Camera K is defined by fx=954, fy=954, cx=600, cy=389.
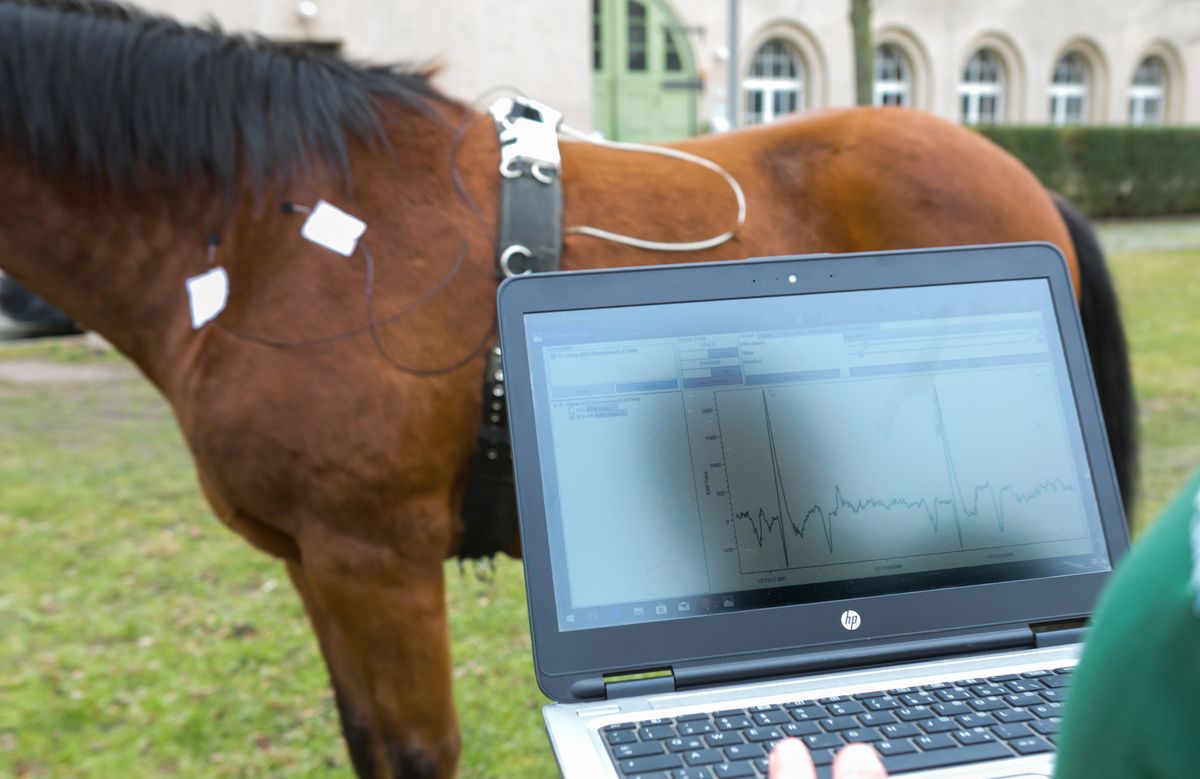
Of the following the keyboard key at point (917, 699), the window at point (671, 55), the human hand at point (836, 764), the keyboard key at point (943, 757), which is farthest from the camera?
the window at point (671, 55)

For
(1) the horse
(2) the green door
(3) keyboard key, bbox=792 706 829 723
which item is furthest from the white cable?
(2) the green door

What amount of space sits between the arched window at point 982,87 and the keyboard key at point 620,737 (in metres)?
22.1

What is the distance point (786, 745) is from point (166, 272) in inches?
68.5

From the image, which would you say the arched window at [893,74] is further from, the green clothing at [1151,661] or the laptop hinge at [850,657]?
the green clothing at [1151,661]

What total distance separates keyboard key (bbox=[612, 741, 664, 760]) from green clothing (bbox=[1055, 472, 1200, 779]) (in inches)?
22.1

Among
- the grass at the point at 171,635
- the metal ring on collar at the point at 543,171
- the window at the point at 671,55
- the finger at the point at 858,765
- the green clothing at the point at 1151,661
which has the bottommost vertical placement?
the grass at the point at 171,635

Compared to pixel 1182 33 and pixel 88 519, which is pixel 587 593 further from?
pixel 1182 33

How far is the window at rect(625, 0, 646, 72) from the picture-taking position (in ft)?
49.6

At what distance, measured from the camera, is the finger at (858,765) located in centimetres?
68

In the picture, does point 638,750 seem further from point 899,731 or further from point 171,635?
point 171,635

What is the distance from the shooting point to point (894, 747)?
0.91 meters

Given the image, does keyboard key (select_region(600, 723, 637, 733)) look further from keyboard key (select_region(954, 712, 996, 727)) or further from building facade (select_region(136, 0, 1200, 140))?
building facade (select_region(136, 0, 1200, 140))

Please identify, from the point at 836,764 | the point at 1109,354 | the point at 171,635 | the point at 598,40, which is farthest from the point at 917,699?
the point at 598,40

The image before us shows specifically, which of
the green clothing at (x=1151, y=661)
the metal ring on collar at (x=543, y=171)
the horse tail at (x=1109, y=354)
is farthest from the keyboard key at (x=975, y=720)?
the horse tail at (x=1109, y=354)
